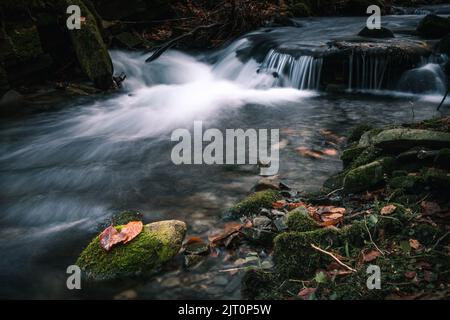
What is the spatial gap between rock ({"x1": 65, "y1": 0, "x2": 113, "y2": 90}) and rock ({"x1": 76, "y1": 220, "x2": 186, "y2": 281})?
302 inches

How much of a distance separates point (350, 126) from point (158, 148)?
140 inches

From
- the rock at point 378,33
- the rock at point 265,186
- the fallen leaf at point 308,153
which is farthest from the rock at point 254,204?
the rock at point 378,33

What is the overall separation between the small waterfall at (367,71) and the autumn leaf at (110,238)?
8472mm

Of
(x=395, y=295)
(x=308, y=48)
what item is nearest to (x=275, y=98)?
(x=308, y=48)

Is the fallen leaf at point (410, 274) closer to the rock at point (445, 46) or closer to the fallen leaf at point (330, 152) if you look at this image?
the fallen leaf at point (330, 152)

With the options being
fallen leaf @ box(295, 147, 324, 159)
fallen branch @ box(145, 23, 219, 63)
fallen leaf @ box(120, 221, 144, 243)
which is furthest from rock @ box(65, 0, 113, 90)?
fallen leaf @ box(120, 221, 144, 243)

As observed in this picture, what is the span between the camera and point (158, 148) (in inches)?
273

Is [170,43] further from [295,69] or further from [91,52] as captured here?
[295,69]

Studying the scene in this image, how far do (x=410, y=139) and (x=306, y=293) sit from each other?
7.34 feet

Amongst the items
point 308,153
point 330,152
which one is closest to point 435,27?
point 330,152

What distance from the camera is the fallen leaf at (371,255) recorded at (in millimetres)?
2936

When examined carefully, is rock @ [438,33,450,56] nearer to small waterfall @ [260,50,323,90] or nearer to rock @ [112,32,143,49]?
small waterfall @ [260,50,323,90]

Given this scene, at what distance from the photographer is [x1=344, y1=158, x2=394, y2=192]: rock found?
400cm

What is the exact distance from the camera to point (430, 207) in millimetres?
3273
